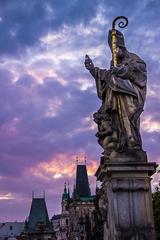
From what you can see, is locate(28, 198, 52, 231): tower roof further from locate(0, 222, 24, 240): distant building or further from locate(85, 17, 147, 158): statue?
locate(85, 17, 147, 158): statue

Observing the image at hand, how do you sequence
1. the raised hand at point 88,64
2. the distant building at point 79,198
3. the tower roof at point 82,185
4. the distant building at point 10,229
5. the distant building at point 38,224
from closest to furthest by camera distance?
the raised hand at point 88,64, the distant building at point 38,224, the distant building at point 79,198, the tower roof at point 82,185, the distant building at point 10,229

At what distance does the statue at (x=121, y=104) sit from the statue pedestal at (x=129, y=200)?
46cm

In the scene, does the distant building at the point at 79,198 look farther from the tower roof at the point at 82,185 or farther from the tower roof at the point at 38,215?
the tower roof at the point at 38,215

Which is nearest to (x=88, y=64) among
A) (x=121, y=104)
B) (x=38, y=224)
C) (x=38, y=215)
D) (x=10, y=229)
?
(x=121, y=104)

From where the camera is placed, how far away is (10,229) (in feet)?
541

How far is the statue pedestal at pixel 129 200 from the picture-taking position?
9.82 meters

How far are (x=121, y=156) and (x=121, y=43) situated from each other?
2.89m

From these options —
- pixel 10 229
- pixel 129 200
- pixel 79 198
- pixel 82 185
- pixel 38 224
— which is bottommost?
pixel 129 200

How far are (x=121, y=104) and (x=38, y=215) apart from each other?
107933 millimetres

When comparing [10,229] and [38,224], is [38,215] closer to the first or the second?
[38,224]

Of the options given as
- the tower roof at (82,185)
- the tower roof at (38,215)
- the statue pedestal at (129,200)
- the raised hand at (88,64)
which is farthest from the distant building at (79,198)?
the statue pedestal at (129,200)

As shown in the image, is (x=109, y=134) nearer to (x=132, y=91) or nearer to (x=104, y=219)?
(x=132, y=91)

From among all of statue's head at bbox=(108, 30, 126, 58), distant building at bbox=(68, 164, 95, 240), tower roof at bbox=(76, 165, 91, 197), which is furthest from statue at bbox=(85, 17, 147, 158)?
tower roof at bbox=(76, 165, 91, 197)

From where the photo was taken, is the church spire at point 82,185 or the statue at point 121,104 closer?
the statue at point 121,104
